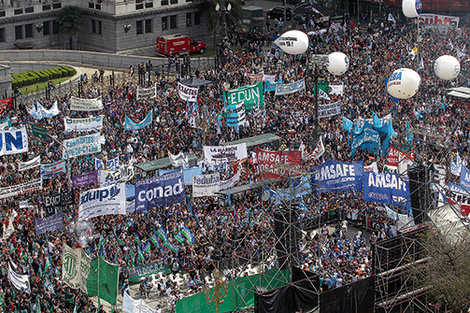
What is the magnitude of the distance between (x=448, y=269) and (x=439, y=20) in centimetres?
4048

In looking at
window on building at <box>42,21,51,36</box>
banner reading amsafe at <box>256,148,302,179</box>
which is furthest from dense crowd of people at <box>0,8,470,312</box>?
window on building at <box>42,21,51,36</box>

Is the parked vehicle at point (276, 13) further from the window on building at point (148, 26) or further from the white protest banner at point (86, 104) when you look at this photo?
the white protest banner at point (86, 104)

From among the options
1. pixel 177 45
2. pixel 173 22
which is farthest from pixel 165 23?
pixel 177 45

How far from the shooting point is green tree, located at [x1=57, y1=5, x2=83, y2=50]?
69.6 metres

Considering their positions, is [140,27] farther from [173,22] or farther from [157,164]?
[157,164]

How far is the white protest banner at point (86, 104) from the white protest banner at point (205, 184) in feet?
41.6

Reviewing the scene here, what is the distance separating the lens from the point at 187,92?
52219mm

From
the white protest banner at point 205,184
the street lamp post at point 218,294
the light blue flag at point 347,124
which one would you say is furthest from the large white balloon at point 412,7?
the street lamp post at point 218,294

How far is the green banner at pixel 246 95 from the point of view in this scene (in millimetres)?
49594

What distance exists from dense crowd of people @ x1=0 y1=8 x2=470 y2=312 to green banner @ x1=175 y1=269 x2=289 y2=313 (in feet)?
9.66

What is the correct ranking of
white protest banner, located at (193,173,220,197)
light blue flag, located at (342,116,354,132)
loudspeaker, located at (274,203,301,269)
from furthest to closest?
light blue flag, located at (342,116,354,132) < white protest banner, located at (193,173,220,197) < loudspeaker, located at (274,203,301,269)

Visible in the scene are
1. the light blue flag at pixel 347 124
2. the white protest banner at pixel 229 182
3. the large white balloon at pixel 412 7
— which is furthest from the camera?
the large white balloon at pixel 412 7

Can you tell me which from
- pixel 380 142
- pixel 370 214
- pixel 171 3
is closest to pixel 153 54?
pixel 171 3

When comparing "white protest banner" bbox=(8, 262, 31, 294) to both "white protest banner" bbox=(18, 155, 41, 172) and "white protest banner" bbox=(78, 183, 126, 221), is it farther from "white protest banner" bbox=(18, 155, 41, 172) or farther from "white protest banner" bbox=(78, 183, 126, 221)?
"white protest banner" bbox=(18, 155, 41, 172)
